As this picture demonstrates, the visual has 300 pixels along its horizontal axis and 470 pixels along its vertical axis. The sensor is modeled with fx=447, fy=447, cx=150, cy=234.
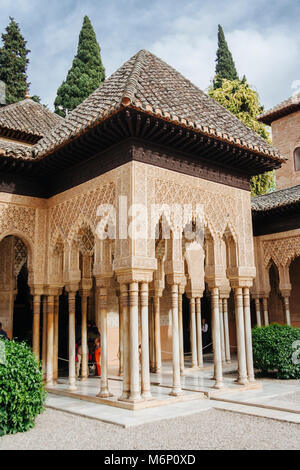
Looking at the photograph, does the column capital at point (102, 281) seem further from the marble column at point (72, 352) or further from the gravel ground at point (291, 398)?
the gravel ground at point (291, 398)

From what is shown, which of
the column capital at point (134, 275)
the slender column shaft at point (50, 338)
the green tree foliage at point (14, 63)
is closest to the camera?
the column capital at point (134, 275)

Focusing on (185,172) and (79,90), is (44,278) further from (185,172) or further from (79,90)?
(79,90)

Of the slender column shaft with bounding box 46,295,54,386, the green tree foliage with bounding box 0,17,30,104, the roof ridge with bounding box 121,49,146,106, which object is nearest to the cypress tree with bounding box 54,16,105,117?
the green tree foliage with bounding box 0,17,30,104

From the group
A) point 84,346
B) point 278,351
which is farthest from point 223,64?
point 84,346

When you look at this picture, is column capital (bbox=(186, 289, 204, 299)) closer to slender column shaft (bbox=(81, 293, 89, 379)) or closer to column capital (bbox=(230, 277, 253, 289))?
column capital (bbox=(230, 277, 253, 289))

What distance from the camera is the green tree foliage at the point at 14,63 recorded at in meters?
23.3

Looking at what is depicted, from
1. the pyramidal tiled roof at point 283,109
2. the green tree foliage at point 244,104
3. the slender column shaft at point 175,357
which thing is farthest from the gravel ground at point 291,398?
the green tree foliage at point 244,104

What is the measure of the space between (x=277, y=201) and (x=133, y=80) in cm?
773

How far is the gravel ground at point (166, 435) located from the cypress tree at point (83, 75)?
20211 millimetres

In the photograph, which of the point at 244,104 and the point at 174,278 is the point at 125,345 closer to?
the point at 174,278

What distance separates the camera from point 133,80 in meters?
8.27

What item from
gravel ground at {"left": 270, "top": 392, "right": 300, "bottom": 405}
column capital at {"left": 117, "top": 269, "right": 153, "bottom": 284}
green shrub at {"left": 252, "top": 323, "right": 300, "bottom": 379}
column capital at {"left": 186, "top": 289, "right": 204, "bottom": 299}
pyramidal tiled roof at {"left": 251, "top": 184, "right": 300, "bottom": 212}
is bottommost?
gravel ground at {"left": 270, "top": 392, "right": 300, "bottom": 405}

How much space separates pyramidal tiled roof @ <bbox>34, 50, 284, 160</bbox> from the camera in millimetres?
7689

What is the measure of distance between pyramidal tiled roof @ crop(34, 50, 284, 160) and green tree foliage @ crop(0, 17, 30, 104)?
48.0 ft
